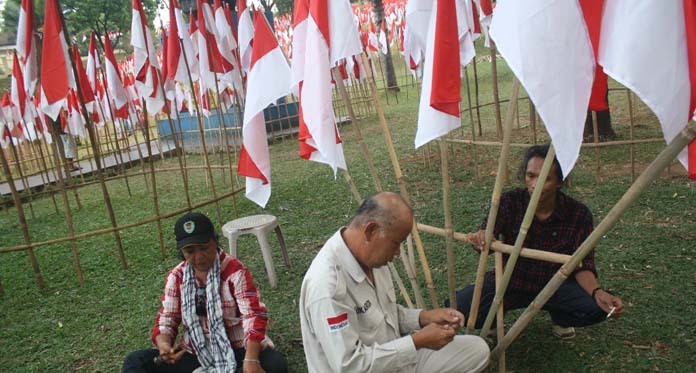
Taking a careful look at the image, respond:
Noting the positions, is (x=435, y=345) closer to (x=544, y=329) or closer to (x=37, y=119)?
(x=544, y=329)

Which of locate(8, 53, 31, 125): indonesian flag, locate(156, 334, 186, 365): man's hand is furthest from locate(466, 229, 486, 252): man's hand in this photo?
locate(8, 53, 31, 125): indonesian flag

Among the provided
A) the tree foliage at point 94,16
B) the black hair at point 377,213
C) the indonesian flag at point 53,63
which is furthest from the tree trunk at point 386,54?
the black hair at point 377,213

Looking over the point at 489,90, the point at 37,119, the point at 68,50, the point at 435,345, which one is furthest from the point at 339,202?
the point at 489,90

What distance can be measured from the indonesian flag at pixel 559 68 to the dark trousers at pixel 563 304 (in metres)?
1.16

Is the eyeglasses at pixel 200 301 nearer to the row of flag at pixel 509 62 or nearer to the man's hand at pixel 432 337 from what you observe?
the row of flag at pixel 509 62

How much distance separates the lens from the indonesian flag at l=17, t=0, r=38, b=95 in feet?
15.7

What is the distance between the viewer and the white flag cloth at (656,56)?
1750mm

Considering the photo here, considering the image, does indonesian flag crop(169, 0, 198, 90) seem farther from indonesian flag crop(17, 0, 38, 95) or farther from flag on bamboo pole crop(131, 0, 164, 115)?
indonesian flag crop(17, 0, 38, 95)

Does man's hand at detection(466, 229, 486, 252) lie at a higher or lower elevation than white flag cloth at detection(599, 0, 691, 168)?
lower

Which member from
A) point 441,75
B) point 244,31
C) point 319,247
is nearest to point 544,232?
point 441,75

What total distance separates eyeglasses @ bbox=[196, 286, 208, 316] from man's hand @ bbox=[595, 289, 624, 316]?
6.86 feet

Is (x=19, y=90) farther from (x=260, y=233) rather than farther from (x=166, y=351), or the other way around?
(x=166, y=351)

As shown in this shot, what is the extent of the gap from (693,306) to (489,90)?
1278 cm

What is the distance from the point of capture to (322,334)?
1909mm
